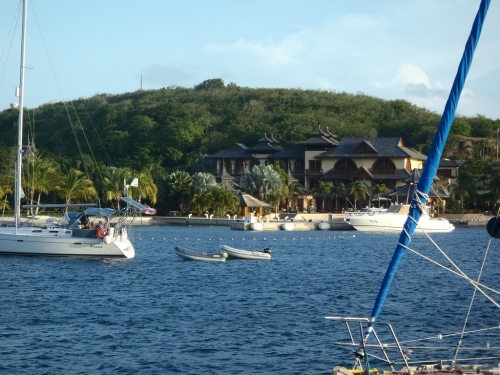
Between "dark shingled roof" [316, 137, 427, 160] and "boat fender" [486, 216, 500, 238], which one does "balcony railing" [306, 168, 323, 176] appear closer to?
"dark shingled roof" [316, 137, 427, 160]

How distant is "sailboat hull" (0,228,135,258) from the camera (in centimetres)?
4084

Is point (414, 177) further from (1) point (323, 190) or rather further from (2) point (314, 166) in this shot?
(2) point (314, 166)

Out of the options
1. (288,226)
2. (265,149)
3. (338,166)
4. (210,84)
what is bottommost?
(288,226)

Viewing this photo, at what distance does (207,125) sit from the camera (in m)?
135

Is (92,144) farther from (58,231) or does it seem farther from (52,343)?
(52,343)

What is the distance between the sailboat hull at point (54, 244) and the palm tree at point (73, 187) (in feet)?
134

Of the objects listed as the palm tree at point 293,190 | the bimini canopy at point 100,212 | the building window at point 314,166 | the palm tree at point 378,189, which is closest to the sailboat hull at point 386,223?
the palm tree at point 378,189

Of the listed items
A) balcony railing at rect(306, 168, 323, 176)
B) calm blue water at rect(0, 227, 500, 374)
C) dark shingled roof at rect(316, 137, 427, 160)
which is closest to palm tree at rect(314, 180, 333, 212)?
balcony railing at rect(306, 168, 323, 176)

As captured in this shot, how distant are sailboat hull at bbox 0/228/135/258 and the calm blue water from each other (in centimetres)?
48

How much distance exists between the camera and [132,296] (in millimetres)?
30953

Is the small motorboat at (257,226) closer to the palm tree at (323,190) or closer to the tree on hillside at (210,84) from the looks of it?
the palm tree at (323,190)

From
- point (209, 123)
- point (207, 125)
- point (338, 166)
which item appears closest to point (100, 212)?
point (338, 166)

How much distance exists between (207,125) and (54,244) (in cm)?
9510

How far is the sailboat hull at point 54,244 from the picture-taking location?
1608 inches
